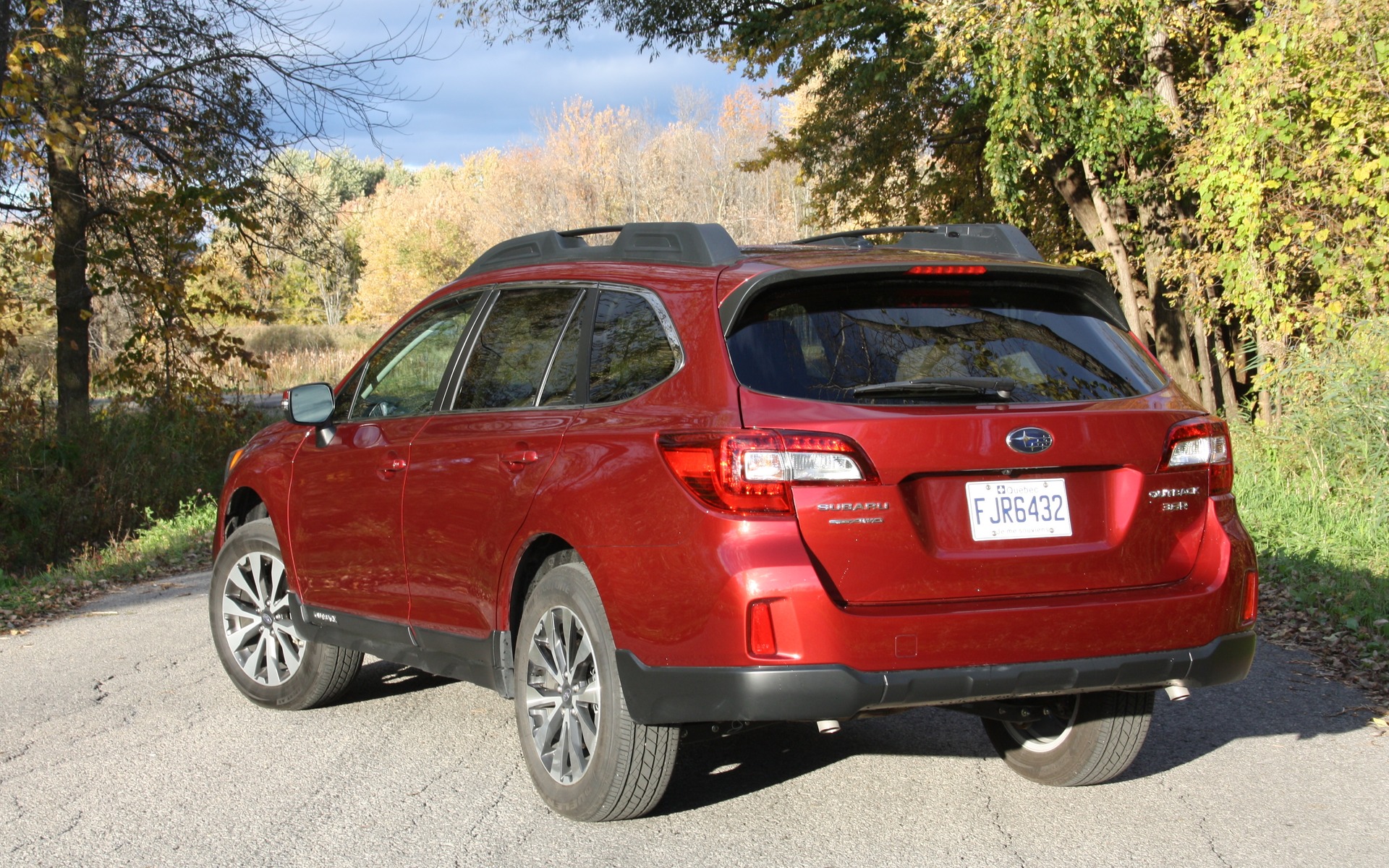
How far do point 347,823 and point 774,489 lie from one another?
1.94 metres

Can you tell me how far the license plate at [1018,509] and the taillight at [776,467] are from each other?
0.35 m

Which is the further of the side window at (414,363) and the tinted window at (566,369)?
the side window at (414,363)

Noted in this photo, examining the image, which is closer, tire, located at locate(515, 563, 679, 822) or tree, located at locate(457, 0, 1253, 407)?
tire, located at locate(515, 563, 679, 822)

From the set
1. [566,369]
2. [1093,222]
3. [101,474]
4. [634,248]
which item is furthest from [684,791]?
[1093,222]

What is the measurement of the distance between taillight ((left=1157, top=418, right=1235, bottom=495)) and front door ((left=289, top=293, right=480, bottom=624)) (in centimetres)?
266

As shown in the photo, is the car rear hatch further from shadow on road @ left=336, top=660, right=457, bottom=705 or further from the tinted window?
shadow on road @ left=336, top=660, right=457, bottom=705

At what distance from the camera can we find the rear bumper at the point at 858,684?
376cm

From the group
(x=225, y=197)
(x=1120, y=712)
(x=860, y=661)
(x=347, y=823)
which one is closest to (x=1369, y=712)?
(x=1120, y=712)

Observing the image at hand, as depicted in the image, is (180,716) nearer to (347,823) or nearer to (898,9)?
(347,823)

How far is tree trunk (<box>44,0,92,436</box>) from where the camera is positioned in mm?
15039

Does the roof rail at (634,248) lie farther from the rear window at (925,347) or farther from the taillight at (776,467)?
the taillight at (776,467)

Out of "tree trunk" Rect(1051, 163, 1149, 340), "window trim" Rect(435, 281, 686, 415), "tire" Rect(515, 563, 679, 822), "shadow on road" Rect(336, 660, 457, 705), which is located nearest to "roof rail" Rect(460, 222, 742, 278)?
"window trim" Rect(435, 281, 686, 415)

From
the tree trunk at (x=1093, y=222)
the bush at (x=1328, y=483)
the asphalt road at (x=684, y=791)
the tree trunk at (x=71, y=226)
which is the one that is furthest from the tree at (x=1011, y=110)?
the asphalt road at (x=684, y=791)

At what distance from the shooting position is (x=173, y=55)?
1781 centimetres
